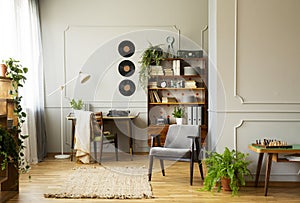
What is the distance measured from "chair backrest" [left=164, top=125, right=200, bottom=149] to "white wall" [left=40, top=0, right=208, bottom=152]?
5.05 feet

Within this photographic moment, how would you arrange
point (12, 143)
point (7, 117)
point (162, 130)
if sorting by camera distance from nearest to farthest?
1. point (12, 143)
2. point (7, 117)
3. point (162, 130)

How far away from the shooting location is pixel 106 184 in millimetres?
4309

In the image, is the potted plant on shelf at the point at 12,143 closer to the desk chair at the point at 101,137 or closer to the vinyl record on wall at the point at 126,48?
the desk chair at the point at 101,137

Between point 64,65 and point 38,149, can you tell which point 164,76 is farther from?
point 38,149

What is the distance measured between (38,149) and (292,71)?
13.0 feet

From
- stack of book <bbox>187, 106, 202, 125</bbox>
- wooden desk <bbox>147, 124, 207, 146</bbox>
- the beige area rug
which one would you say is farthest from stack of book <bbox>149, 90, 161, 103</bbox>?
the beige area rug

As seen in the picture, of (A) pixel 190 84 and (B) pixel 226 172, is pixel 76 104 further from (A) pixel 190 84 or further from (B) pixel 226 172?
(B) pixel 226 172

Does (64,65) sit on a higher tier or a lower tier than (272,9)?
lower

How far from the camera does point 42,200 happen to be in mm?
3674

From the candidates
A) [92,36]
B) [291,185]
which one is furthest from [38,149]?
[291,185]

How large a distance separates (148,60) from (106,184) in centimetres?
265

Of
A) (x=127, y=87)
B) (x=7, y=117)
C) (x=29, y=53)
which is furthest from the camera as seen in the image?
(x=127, y=87)

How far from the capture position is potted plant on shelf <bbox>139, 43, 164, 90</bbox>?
20.6 ft

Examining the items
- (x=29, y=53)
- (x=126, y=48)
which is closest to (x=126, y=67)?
(x=126, y=48)
